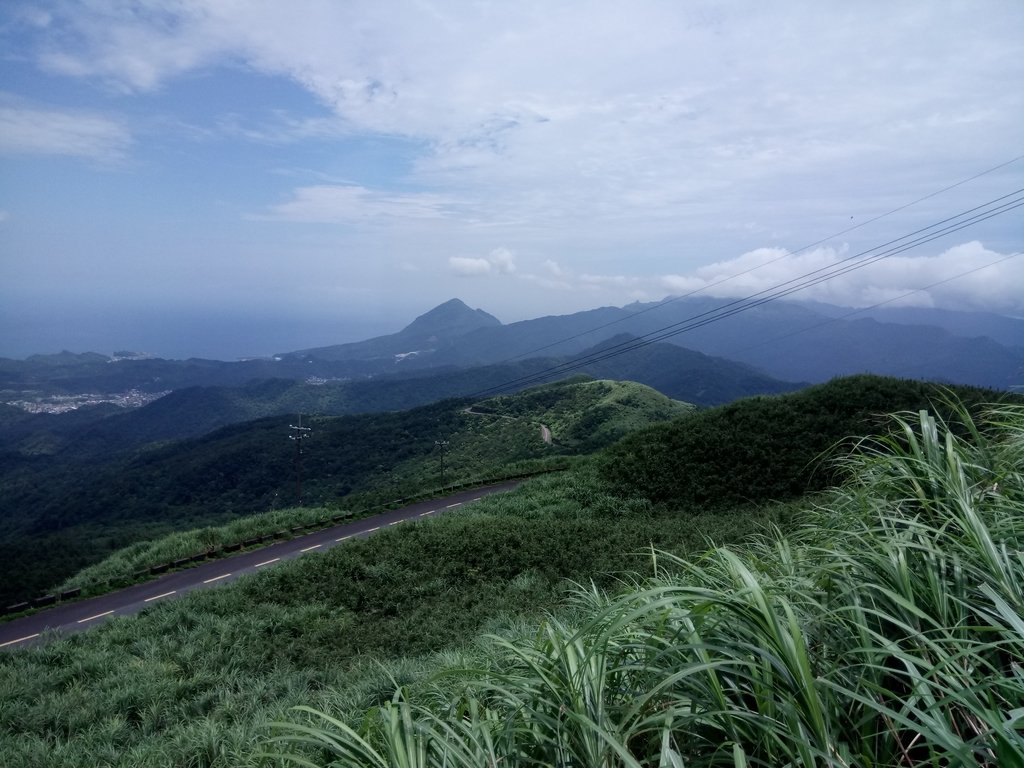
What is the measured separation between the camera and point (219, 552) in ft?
58.4

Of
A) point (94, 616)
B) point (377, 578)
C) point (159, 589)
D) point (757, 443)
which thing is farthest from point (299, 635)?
point (757, 443)

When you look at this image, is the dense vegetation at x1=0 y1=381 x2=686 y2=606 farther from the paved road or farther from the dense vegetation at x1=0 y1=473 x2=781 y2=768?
the dense vegetation at x1=0 y1=473 x2=781 y2=768

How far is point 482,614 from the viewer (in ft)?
31.1

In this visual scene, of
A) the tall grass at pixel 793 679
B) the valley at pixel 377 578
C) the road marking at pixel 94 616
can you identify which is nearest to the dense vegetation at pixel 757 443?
the valley at pixel 377 578

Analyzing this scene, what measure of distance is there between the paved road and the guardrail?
38cm

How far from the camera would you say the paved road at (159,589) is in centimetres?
1220

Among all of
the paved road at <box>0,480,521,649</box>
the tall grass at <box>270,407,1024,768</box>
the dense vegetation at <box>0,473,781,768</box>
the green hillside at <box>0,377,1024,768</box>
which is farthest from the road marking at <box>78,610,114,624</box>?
the tall grass at <box>270,407,1024,768</box>

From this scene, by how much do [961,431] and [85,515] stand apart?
80.8 metres

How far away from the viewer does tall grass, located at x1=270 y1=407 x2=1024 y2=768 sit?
2.00 metres

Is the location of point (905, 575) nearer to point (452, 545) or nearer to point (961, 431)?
point (452, 545)

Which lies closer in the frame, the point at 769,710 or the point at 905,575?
the point at 769,710

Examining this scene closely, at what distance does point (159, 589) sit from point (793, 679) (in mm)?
16351

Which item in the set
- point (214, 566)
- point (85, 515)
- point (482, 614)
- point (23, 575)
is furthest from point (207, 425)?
point (482, 614)

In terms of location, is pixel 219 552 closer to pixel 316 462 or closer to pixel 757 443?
pixel 757 443
